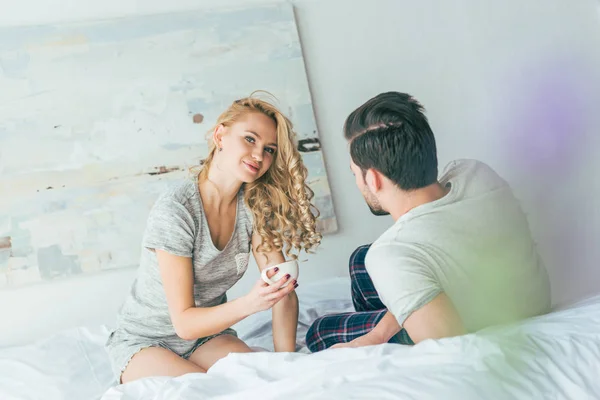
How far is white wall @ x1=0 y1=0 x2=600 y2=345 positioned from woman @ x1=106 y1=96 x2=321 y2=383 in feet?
2.39

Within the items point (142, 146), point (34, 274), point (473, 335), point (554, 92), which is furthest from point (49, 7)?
point (554, 92)

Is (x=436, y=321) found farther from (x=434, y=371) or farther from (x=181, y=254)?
(x=181, y=254)

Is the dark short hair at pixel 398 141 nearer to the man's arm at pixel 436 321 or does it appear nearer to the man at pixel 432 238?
the man at pixel 432 238

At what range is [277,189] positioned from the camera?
5.01ft

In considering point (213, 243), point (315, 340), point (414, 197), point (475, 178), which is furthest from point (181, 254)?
point (475, 178)

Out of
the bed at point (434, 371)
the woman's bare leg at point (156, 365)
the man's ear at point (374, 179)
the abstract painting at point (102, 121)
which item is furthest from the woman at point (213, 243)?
the abstract painting at point (102, 121)

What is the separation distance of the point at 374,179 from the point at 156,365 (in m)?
0.65

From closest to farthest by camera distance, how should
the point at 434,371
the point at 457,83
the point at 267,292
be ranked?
the point at 434,371 → the point at 267,292 → the point at 457,83

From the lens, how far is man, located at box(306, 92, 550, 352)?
93cm

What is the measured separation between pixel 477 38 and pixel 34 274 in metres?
1.93

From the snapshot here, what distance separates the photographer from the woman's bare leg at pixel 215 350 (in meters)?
1.42

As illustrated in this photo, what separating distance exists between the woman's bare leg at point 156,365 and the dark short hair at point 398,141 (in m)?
0.62

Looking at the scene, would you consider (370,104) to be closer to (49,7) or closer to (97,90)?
(97,90)

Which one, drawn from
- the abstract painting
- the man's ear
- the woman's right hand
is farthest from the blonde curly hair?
the abstract painting
